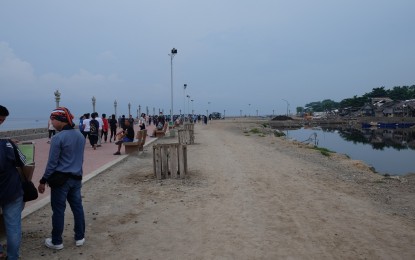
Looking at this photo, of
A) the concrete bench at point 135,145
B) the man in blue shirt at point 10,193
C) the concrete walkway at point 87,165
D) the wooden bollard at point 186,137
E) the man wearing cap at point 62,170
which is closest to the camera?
the man in blue shirt at point 10,193

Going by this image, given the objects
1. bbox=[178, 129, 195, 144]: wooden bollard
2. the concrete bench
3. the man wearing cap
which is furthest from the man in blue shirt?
bbox=[178, 129, 195, 144]: wooden bollard

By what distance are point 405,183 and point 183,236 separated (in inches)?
291

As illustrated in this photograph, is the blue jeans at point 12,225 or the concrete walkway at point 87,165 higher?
Answer: the blue jeans at point 12,225

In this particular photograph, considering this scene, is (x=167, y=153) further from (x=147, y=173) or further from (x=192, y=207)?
(x=192, y=207)

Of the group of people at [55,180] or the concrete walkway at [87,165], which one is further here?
the concrete walkway at [87,165]

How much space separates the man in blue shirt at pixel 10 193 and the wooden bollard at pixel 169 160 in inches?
198

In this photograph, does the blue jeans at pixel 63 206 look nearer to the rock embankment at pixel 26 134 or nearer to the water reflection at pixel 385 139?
the rock embankment at pixel 26 134

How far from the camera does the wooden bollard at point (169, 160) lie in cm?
895

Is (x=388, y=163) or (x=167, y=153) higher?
(x=167, y=153)

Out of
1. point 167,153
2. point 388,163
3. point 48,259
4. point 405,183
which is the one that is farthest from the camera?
point 388,163

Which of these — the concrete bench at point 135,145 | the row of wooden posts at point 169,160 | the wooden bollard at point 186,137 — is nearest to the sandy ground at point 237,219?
the row of wooden posts at point 169,160

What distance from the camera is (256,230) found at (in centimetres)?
526

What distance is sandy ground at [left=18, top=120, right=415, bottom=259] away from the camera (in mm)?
4516

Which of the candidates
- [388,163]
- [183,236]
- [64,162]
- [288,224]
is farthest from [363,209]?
[388,163]
